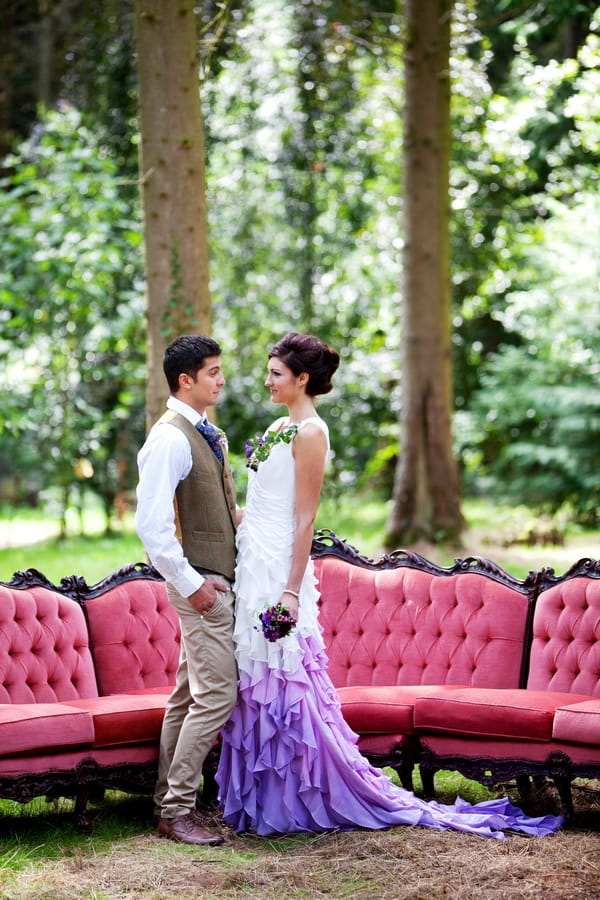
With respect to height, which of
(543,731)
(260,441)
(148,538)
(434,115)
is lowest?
(543,731)

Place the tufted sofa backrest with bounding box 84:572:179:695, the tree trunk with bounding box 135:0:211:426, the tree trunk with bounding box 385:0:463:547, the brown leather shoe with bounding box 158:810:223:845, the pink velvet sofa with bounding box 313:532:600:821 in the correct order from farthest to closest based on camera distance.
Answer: the tree trunk with bounding box 385:0:463:547 → the tree trunk with bounding box 135:0:211:426 → the tufted sofa backrest with bounding box 84:572:179:695 → the pink velvet sofa with bounding box 313:532:600:821 → the brown leather shoe with bounding box 158:810:223:845

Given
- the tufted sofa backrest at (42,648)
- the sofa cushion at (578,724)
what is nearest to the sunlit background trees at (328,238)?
the tufted sofa backrest at (42,648)

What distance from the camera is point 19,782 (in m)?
3.91

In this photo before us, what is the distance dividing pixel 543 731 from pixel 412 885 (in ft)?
3.04

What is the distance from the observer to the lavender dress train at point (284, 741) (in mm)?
3918

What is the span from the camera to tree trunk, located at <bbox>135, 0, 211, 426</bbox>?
5.73 m

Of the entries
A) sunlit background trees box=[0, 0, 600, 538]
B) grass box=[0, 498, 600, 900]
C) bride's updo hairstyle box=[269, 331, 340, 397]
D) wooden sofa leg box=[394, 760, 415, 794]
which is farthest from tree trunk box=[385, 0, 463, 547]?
bride's updo hairstyle box=[269, 331, 340, 397]

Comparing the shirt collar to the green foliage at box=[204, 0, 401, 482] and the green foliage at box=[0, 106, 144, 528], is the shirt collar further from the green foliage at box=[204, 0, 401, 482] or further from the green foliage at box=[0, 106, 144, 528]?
the green foliage at box=[204, 0, 401, 482]

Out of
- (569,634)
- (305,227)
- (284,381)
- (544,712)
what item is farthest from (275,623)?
(305,227)

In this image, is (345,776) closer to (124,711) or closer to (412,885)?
(412,885)

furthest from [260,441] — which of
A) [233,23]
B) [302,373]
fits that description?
[233,23]

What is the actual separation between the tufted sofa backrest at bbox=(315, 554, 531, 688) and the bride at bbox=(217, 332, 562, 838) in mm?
829

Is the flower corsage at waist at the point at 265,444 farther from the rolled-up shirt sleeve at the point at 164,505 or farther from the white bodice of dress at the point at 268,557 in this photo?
the rolled-up shirt sleeve at the point at 164,505

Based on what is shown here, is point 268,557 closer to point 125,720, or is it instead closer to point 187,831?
point 125,720
